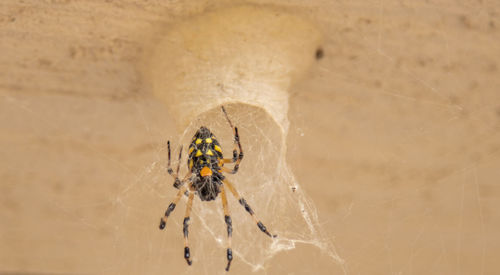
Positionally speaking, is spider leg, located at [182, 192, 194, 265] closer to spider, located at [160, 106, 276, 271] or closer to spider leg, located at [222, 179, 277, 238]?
spider, located at [160, 106, 276, 271]

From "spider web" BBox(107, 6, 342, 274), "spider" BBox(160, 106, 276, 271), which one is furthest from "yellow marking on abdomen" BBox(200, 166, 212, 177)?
"spider web" BBox(107, 6, 342, 274)

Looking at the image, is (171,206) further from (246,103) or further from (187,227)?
(246,103)

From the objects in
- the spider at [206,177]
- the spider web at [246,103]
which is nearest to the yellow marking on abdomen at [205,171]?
the spider at [206,177]

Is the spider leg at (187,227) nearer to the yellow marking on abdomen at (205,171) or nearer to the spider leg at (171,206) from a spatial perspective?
the spider leg at (171,206)

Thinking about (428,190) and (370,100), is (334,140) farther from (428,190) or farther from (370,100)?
(428,190)

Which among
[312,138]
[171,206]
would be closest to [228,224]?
[171,206]
